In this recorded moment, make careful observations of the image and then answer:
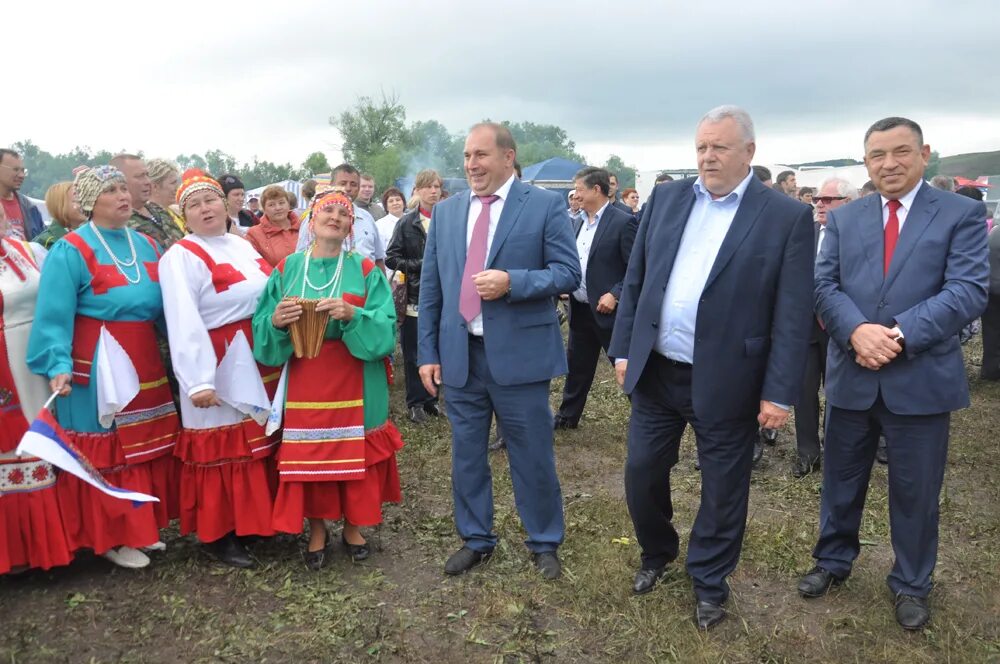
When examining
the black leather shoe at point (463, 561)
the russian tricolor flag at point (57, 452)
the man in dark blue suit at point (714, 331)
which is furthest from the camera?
the black leather shoe at point (463, 561)

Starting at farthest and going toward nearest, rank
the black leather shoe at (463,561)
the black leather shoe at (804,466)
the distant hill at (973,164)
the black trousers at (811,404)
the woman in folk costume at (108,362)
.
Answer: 1. the distant hill at (973,164)
2. the black leather shoe at (804,466)
3. the black trousers at (811,404)
4. the black leather shoe at (463,561)
5. the woman in folk costume at (108,362)

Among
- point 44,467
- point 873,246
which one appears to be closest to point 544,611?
point 873,246

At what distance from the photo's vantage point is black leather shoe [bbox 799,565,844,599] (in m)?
3.74

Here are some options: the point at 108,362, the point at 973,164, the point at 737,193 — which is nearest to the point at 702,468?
the point at 737,193

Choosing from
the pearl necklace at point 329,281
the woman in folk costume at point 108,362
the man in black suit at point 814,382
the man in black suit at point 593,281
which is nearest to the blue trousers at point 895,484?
the man in black suit at point 814,382

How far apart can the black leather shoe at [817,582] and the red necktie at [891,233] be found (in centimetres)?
151

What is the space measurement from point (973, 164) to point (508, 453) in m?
37.5

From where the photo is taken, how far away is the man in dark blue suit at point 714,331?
3.20 metres

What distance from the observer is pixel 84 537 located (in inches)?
155

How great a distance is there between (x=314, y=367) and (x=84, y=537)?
1.46 metres

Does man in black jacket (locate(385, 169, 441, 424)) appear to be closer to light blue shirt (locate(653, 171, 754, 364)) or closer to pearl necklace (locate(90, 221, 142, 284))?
pearl necklace (locate(90, 221, 142, 284))

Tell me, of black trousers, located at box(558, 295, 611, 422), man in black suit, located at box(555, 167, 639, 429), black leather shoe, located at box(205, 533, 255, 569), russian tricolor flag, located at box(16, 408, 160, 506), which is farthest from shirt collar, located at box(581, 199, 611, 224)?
russian tricolor flag, located at box(16, 408, 160, 506)

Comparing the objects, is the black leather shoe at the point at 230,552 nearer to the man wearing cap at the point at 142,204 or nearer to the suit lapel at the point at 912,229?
the man wearing cap at the point at 142,204

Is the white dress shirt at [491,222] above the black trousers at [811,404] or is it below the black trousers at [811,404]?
above
